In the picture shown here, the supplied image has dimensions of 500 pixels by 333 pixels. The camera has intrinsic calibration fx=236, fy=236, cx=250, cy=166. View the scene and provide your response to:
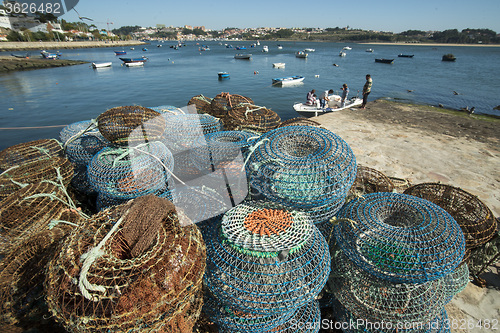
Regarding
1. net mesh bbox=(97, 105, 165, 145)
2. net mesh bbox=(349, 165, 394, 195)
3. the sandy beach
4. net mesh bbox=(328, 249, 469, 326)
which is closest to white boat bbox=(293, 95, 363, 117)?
the sandy beach

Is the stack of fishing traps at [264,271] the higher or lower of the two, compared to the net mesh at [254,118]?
lower

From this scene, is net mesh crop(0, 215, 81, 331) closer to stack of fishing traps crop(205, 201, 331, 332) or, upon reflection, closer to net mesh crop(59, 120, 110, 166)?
stack of fishing traps crop(205, 201, 331, 332)

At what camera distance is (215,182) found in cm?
396

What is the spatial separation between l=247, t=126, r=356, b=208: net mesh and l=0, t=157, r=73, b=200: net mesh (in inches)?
115

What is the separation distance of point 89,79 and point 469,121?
39.6 meters

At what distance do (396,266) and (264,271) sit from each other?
56.0 inches

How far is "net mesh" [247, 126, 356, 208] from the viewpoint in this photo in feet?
10.2

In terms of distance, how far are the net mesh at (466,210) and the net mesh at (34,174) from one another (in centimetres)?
577

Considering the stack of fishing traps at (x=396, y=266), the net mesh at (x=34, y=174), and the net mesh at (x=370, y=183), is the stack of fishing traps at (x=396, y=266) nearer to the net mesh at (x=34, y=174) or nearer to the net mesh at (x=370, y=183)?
the net mesh at (x=370, y=183)

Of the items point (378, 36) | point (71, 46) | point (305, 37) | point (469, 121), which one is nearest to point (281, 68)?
point (469, 121)

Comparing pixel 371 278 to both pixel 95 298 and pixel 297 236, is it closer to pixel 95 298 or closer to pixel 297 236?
pixel 297 236

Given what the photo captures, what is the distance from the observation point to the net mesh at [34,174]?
3498 millimetres

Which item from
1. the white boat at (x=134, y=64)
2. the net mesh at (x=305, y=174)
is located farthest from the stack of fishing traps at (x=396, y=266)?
the white boat at (x=134, y=64)

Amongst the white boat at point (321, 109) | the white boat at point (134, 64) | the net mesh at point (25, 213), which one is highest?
the net mesh at point (25, 213)
